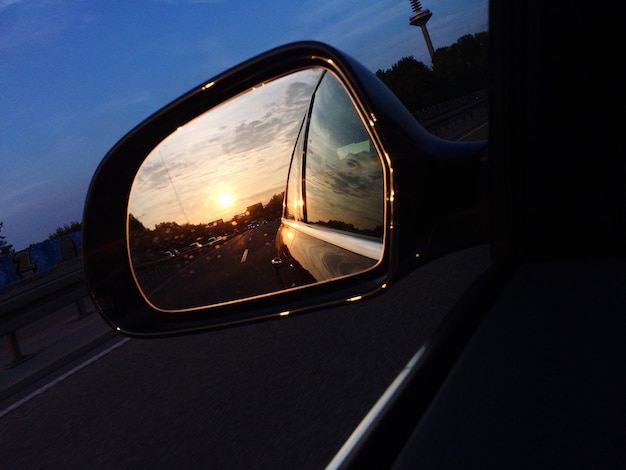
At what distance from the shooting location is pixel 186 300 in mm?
2350

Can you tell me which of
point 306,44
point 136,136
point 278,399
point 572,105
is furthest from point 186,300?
point 278,399

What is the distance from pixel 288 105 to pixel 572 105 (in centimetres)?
119

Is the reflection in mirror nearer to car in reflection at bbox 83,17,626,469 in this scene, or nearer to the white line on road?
car in reflection at bbox 83,17,626,469

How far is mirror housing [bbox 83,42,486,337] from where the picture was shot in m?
1.54

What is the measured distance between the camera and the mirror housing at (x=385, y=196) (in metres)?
1.54

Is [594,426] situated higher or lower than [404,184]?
lower

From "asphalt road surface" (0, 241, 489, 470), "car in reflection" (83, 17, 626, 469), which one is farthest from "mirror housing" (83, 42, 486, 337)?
"asphalt road surface" (0, 241, 489, 470)

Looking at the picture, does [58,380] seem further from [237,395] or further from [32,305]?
[237,395]

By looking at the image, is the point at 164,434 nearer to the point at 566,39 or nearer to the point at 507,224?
the point at 507,224

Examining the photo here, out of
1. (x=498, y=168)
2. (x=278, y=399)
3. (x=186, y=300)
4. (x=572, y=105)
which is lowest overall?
(x=278, y=399)

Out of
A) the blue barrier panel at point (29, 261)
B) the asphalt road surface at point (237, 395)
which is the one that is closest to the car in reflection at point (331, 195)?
the asphalt road surface at point (237, 395)

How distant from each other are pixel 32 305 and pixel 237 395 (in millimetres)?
5855

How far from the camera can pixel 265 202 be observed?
2025mm

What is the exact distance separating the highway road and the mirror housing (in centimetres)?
149
